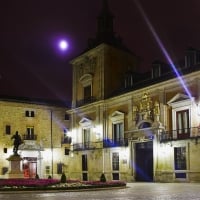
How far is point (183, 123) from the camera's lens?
37.4 meters

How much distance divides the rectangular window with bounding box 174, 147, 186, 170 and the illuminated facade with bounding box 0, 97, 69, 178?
2573 centimetres

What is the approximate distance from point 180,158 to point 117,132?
11.2 m

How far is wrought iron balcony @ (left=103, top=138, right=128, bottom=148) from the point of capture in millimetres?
43978

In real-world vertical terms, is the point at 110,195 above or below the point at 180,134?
below

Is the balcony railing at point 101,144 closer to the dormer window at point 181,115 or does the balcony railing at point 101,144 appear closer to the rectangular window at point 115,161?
the rectangular window at point 115,161

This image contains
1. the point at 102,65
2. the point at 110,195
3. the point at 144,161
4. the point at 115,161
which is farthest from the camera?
the point at 102,65

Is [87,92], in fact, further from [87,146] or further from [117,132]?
[117,132]

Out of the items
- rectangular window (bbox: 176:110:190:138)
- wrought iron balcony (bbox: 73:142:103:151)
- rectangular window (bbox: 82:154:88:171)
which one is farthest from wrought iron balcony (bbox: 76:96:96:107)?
rectangular window (bbox: 176:110:190:138)

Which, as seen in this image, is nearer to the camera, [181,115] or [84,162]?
[181,115]

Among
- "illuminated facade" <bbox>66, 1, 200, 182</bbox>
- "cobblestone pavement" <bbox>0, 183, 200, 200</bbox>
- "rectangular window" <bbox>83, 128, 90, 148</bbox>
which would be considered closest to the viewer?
"cobblestone pavement" <bbox>0, 183, 200, 200</bbox>

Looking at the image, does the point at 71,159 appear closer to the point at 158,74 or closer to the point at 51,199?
the point at 158,74

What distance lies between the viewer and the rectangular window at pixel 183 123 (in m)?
36.9

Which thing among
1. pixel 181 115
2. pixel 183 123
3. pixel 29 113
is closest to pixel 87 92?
pixel 29 113

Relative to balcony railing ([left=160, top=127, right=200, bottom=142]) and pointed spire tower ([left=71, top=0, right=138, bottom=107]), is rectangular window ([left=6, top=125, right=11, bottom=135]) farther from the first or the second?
balcony railing ([left=160, top=127, right=200, bottom=142])
